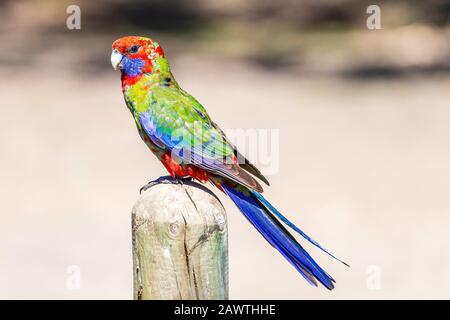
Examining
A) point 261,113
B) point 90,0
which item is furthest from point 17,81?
point 261,113

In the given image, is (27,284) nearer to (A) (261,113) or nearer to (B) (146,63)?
(B) (146,63)

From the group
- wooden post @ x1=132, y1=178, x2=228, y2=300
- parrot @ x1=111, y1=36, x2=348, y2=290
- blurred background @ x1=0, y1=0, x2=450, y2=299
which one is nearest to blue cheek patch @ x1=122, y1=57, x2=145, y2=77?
parrot @ x1=111, y1=36, x2=348, y2=290

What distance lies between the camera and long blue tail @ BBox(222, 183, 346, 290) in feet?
11.2

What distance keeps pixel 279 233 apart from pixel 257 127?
15.7 feet

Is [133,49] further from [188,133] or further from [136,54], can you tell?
[188,133]

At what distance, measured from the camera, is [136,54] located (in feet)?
14.1

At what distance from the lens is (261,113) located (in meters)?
8.72

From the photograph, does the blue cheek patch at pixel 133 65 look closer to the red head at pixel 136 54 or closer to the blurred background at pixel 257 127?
the red head at pixel 136 54

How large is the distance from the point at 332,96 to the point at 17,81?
3077mm

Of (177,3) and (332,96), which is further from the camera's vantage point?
(177,3)

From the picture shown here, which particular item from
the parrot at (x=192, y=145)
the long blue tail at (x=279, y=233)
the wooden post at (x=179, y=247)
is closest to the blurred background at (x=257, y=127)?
the parrot at (x=192, y=145)

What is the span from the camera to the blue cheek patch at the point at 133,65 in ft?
14.1

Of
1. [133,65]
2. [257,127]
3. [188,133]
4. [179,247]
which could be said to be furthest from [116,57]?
[257,127]

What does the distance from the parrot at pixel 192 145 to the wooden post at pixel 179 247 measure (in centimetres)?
39
